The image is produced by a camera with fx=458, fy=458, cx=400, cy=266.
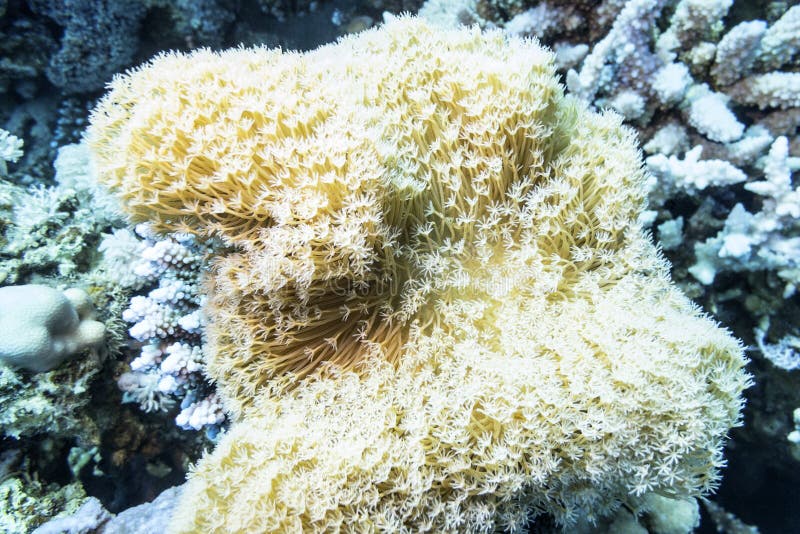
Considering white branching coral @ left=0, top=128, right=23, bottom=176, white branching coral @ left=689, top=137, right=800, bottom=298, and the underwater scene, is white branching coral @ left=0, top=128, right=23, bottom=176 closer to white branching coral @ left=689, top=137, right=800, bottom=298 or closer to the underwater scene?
the underwater scene

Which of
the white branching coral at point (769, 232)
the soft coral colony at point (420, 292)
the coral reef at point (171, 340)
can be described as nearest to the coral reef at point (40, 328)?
the coral reef at point (171, 340)

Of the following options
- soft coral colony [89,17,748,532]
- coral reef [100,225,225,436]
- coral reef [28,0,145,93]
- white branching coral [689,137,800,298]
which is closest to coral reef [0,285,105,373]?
coral reef [100,225,225,436]

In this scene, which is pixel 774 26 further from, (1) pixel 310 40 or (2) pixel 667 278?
(1) pixel 310 40

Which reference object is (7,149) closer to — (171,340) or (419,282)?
(171,340)

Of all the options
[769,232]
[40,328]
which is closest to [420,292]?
[40,328]

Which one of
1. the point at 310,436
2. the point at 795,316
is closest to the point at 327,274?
the point at 310,436
